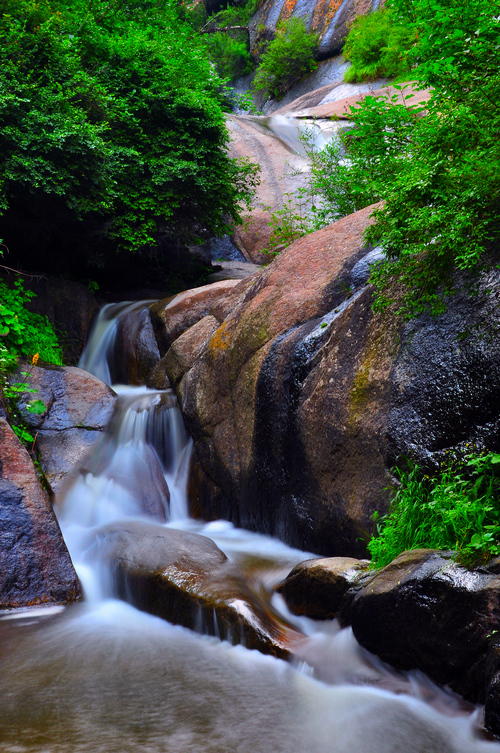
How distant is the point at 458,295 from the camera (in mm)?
4184

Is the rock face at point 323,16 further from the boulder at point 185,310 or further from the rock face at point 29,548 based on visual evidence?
the rock face at point 29,548

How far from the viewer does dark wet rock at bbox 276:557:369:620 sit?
385 cm

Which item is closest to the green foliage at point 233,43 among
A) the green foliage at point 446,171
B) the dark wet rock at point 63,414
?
the dark wet rock at point 63,414

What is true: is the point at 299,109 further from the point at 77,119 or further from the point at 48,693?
the point at 48,693

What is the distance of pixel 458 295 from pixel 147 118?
29.1 ft

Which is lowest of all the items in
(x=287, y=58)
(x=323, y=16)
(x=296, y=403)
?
(x=296, y=403)

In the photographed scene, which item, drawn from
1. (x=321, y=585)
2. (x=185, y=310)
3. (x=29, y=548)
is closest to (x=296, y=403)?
(x=321, y=585)

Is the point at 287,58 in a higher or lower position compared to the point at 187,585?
higher

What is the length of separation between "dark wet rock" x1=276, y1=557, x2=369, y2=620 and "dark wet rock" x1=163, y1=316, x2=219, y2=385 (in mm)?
4275

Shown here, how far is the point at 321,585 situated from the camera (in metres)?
3.99

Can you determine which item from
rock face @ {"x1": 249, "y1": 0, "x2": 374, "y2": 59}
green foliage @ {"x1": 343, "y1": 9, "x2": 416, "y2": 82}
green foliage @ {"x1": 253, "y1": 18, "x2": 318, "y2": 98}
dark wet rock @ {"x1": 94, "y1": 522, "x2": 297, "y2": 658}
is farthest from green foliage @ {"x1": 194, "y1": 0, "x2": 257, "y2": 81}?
dark wet rock @ {"x1": 94, "y1": 522, "x2": 297, "y2": 658}

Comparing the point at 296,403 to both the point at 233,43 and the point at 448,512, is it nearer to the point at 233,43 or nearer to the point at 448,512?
the point at 448,512

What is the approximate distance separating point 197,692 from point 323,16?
28782mm

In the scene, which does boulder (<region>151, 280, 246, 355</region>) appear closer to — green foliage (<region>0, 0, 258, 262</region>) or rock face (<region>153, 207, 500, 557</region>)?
green foliage (<region>0, 0, 258, 262</region>)
